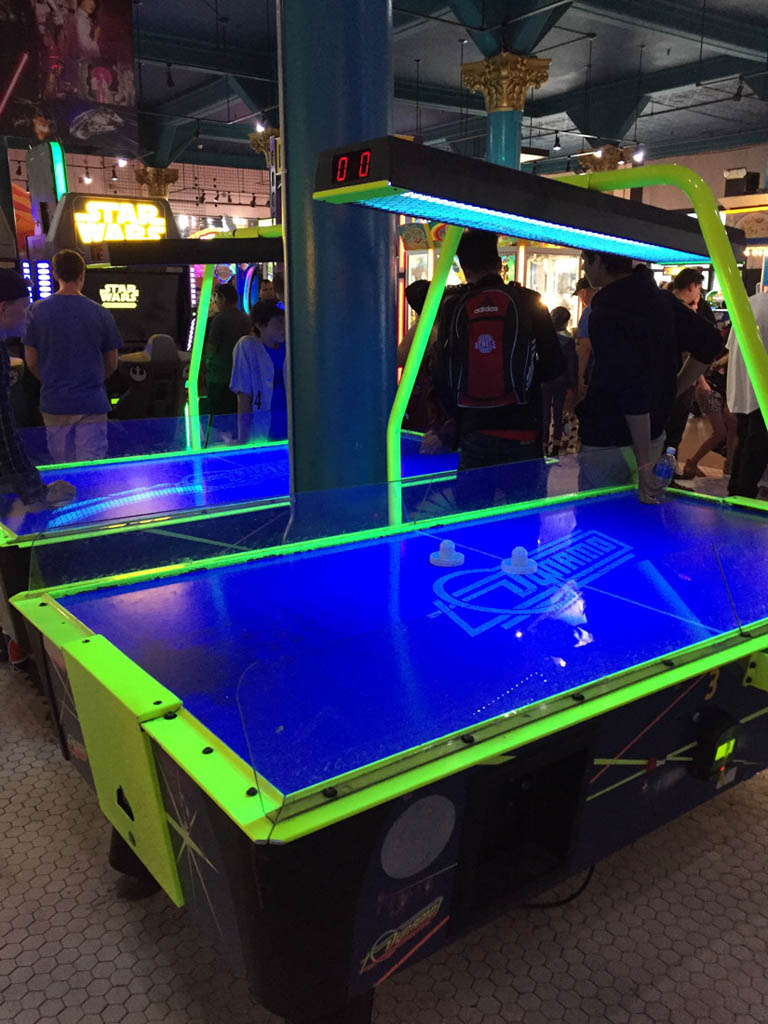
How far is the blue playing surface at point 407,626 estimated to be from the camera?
135cm

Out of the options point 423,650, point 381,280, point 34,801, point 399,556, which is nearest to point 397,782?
point 423,650

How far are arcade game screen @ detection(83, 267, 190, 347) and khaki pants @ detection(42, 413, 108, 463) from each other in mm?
2920

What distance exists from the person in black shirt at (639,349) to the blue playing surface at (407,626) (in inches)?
20.3

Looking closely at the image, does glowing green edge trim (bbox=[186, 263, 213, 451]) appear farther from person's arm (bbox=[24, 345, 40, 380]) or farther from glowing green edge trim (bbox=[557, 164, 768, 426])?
glowing green edge trim (bbox=[557, 164, 768, 426])

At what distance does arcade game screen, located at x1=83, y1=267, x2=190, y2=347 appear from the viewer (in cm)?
634

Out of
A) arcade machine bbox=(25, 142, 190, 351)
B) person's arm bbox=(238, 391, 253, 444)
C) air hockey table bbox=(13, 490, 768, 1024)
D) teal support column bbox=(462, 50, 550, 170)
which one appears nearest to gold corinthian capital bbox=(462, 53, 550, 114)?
teal support column bbox=(462, 50, 550, 170)

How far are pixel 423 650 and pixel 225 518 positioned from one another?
1030 mm

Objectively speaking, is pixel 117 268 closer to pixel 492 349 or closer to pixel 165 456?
pixel 165 456

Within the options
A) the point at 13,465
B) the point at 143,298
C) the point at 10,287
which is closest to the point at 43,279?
the point at 143,298

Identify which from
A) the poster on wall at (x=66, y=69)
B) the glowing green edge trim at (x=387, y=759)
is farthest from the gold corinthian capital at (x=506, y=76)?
the glowing green edge trim at (x=387, y=759)

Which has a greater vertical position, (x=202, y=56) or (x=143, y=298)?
(x=202, y=56)

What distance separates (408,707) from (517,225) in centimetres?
108

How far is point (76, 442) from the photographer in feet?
12.2

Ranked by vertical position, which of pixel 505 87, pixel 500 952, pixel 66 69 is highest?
pixel 505 87
